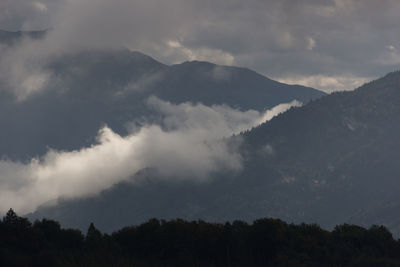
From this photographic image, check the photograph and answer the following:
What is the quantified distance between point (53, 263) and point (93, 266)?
11.8 meters

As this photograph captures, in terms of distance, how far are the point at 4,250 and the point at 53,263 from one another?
13.2 m

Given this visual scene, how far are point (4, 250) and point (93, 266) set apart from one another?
2287cm

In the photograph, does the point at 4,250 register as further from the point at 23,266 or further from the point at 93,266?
the point at 93,266

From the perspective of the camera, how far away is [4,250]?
19450 centimetres

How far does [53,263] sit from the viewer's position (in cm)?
19238

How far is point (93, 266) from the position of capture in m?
200

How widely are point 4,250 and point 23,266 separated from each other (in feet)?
30.5

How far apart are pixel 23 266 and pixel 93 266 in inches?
765

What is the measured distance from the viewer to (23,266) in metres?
188

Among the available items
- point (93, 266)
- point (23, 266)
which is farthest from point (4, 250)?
point (93, 266)
